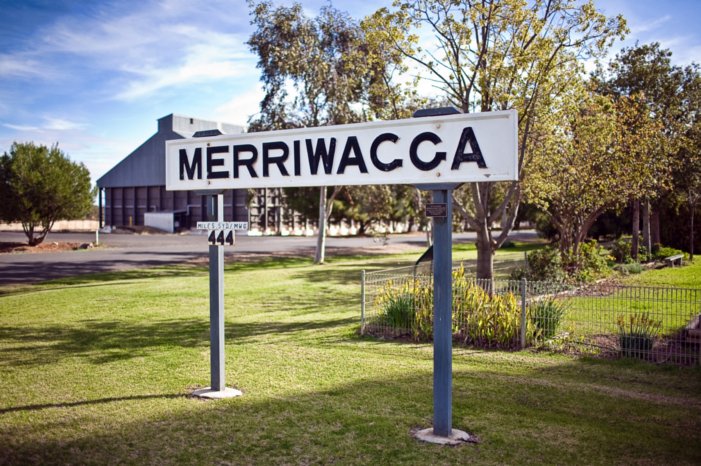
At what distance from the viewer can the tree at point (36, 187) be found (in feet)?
113

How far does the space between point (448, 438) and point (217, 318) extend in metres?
3.11

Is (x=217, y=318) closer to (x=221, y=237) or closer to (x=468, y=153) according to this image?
(x=221, y=237)

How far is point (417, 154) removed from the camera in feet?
20.1

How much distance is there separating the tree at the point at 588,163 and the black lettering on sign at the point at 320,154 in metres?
8.34

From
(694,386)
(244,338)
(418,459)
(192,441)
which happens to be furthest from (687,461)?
(244,338)

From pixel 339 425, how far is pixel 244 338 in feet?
16.9

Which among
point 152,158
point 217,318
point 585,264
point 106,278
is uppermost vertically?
point 152,158

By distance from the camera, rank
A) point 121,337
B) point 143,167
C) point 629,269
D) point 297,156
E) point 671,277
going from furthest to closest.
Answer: point 143,167
point 629,269
point 671,277
point 121,337
point 297,156

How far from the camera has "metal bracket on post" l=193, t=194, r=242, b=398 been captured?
7.50 metres

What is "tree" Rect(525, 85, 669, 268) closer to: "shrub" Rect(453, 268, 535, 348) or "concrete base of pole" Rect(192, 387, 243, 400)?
"shrub" Rect(453, 268, 535, 348)

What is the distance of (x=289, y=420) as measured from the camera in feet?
21.6

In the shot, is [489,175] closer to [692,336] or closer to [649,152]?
[692,336]

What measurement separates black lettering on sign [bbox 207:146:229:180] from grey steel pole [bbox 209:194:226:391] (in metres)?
0.25

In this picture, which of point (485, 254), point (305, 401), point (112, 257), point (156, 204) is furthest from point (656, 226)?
point (156, 204)
